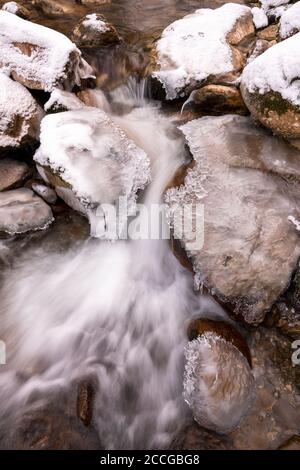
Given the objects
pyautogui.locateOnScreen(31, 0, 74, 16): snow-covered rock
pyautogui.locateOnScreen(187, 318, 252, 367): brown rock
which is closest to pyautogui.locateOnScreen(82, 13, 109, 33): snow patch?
pyautogui.locateOnScreen(31, 0, 74, 16): snow-covered rock

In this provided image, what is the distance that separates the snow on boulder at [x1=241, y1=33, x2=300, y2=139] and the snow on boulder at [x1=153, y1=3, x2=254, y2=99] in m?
1.23

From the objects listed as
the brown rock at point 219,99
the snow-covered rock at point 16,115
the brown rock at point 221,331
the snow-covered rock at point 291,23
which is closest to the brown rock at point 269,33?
the snow-covered rock at point 291,23

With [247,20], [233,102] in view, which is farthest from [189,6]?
[233,102]

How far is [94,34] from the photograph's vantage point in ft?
21.0

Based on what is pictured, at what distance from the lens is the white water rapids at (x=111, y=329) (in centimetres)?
331

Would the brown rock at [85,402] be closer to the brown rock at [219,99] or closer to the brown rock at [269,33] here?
the brown rock at [219,99]

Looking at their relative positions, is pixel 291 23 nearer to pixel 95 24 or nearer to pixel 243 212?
pixel 243 212

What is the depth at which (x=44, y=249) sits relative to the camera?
14.6 ft

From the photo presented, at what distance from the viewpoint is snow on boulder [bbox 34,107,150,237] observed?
419cm

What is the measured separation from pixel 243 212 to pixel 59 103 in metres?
3.07

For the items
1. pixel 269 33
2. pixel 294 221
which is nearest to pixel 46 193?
pixel 294 221

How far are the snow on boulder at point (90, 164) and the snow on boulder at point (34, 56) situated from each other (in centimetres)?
82

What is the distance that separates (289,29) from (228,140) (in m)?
2.18

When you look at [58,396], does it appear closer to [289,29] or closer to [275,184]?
[275,184]
